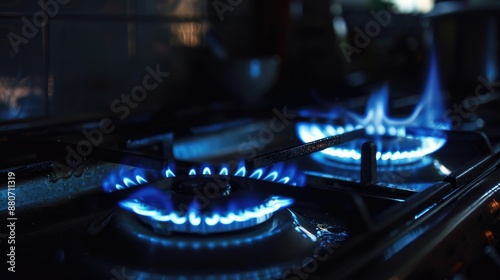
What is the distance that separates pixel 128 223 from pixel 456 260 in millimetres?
321

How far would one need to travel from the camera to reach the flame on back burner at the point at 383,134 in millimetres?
864

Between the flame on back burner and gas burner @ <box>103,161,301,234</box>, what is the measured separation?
0.85ft

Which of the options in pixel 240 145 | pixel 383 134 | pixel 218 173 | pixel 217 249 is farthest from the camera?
pixel 240 145

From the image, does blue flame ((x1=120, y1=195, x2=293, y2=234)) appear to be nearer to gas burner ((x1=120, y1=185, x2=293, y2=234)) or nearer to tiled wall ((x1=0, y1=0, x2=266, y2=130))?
gas burner ((x1=120, y1=185, x2=293, y2=234))

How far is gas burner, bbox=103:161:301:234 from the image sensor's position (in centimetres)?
57

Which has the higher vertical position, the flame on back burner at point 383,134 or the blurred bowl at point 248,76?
the blurred bowl at point 248,76

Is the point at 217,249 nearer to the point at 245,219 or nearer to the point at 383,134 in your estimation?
the point at 245,219

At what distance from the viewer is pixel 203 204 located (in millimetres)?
580

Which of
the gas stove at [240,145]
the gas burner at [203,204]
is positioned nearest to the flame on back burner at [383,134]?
the gas stove at [240,145]

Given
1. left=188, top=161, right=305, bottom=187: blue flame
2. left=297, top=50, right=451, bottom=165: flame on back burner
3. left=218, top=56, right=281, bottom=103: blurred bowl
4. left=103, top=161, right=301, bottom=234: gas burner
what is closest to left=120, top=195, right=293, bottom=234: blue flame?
left=103, top=161, right=301, bottom=234: gas burner

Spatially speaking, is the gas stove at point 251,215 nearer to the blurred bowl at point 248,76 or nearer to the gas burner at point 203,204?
the gas burner at point 203,204

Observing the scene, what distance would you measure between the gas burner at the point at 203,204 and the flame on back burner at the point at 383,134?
0.85 feet

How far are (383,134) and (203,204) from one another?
0.44m

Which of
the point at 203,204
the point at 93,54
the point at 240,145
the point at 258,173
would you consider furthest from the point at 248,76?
the point at 203,204
